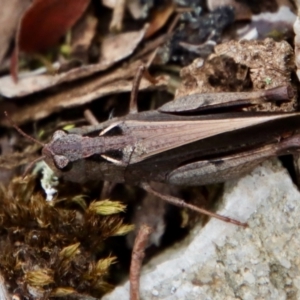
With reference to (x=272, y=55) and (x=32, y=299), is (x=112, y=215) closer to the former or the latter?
(x=32, y=299)

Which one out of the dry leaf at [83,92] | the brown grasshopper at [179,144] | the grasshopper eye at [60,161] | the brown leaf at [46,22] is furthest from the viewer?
the brown leaf at [46,22]

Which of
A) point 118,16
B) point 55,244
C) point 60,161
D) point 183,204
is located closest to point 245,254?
point 183,204

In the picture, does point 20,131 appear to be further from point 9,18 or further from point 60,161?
point 9,18

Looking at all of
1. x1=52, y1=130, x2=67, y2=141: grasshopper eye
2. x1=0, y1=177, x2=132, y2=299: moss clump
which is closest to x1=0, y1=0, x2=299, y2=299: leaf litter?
x1=0, y1=177, x2=132, y2=299: moss clump

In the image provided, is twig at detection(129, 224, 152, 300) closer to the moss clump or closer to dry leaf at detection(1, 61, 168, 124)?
the moss clump

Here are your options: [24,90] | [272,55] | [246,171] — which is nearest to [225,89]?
[272,55]

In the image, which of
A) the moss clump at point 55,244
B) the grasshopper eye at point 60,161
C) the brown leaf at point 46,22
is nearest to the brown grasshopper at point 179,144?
the grasshopper eye at point 60,161

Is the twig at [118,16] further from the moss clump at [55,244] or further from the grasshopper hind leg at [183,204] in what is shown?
the moss clump at [55,244]
